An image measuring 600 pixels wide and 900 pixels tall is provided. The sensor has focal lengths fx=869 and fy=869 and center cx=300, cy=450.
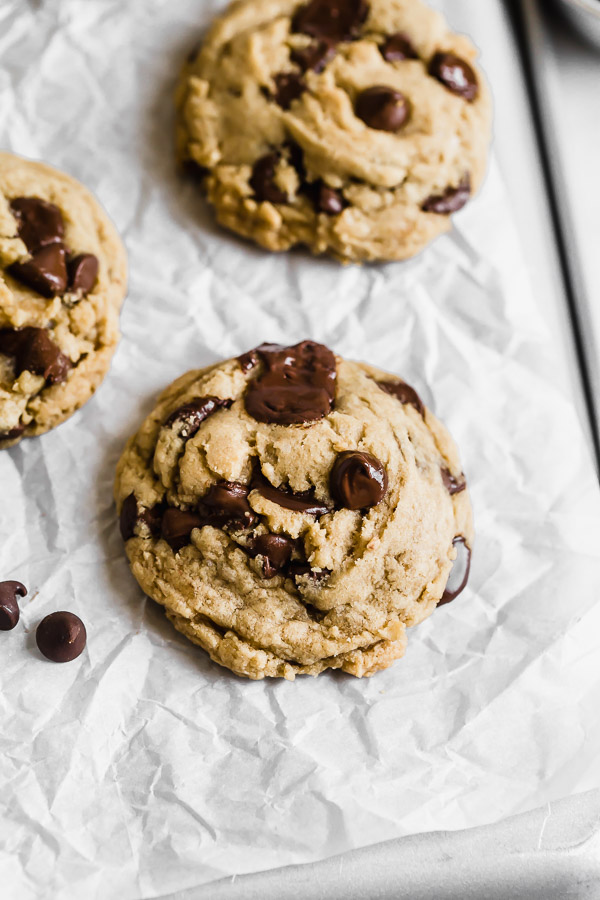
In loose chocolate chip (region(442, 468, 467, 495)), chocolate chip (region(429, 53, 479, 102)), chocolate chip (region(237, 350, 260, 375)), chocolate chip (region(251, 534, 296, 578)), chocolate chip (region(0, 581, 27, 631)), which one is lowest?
chocolate chip (region(0, 581, 27, 631))

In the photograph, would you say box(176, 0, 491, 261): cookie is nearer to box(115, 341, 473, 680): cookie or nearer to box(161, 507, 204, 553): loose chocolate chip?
box(115, 341, 473, 680): cookie

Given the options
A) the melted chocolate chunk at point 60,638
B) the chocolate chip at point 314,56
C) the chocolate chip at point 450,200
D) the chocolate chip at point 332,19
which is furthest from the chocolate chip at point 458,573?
the chocolate chip at point 332,19

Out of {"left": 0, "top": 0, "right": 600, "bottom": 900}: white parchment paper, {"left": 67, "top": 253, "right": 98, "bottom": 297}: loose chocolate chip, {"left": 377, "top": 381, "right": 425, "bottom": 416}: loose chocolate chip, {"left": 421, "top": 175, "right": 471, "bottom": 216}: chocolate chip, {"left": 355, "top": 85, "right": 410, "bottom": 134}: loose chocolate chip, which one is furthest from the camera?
{"left": 421, "top": 175, "right": 471, "bottom": 216}: chocolate chip

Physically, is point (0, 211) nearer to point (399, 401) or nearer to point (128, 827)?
point (399, 401)

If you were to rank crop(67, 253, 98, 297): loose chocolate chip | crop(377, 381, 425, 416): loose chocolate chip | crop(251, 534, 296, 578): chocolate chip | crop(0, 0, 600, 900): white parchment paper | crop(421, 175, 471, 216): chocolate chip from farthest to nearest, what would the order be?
1. crop(421, 175, 471, 216): chocolate chip
2. crop(377, 381, 425, 416): loose chocolate chip
3. crop(67, 253, 98, 297): loose chocolate chip
4. crop(251, 534, 296, 578): chocolate chip
5. crop(0, 0, 600, 900): white parchment paper

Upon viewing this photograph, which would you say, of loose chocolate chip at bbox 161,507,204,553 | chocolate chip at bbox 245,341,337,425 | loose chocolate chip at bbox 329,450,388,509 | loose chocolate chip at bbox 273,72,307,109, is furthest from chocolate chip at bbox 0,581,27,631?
loose chocolate chip at bbox 273,72,307,109

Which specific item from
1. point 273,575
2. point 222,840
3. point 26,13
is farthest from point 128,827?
point 26,13

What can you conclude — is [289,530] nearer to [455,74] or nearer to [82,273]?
[82,273]
